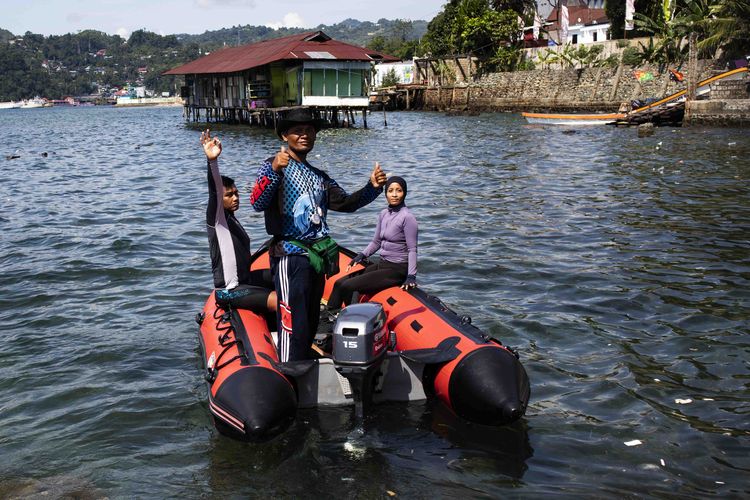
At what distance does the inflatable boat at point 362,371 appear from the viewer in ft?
18.2

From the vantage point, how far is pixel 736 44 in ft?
124

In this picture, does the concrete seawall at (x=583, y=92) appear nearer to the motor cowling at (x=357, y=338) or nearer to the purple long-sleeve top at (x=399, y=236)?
the purple long-sleeve top at (x=399, y=236)

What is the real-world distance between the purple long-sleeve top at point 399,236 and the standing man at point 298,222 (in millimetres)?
1739

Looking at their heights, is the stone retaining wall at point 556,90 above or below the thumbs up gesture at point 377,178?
above

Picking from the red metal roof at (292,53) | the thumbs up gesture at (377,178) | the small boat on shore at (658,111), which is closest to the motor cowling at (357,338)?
the thumbs up gesture at (377,178)

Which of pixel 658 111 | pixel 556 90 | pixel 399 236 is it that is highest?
pixel 556 90

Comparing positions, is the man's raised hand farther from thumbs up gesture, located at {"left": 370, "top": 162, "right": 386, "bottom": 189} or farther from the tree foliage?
the tree foliage

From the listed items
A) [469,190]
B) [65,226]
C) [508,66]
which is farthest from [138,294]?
[508,66]

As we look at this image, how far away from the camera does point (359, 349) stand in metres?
5.56

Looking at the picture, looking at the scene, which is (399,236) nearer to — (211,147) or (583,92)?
(211,147)

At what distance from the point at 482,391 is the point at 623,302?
4.52 m

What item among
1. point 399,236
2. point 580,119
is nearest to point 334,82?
point 580,119

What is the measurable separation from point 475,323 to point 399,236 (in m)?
1.83

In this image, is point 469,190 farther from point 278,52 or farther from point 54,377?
point 278,52
